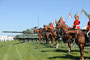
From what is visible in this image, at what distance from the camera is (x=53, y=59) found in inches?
498

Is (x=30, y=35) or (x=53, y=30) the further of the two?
(x=30, y=35)

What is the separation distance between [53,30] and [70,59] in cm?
1073

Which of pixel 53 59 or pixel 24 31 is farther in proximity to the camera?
pixel 24 31

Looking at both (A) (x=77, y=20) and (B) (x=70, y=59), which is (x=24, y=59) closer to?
(B) (x=70, y=59)

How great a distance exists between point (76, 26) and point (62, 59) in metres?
2.52

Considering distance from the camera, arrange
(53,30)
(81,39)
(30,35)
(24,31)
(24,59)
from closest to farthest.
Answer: (81,39)
(24,59)
(53,30)
(30,35)
(24,31)

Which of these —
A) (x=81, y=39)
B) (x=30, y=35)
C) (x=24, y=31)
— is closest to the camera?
(x=81, y=39)

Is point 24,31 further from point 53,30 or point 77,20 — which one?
point 77,20

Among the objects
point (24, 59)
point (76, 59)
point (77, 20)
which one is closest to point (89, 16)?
point (77, 20)

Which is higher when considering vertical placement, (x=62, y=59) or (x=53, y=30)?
(x=53, y=30)

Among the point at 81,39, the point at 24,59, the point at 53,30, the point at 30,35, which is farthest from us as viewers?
the point at 30,35

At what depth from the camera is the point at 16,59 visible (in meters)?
13.3

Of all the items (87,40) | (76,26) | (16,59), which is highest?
(76,26)

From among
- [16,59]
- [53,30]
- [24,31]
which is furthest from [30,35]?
[16,59]
